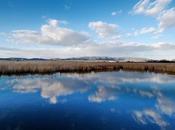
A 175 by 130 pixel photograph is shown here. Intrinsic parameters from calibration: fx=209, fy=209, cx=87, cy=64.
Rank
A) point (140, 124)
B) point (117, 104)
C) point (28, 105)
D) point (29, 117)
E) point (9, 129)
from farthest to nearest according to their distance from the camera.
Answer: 1. point (117, 104)
2. point (28, 105)
3. point (29, 117)
4. point (140, 124)
5. point (9, 129)

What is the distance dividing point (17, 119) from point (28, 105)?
2530 millimetres

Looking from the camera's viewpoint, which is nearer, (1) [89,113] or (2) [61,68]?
(1) [89,113]

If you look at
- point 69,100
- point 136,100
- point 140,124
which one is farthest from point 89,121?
point 136,100

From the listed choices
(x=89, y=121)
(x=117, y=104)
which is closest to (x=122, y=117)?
(x=89, y=121)

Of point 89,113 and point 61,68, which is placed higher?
point 61,68

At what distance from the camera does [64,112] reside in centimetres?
989

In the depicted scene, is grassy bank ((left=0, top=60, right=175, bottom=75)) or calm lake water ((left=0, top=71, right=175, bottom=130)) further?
grassy bank ((left=0, top=60, right=175, bottom=75))

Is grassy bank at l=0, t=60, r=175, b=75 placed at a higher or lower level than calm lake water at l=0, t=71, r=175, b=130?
higher

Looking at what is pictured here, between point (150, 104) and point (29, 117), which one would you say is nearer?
point (29, 117)

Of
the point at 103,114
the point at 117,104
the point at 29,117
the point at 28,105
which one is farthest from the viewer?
the point at 117,104

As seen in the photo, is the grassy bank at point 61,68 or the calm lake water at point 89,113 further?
the grassy bank at point 61,68

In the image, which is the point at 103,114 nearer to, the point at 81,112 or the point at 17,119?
the point at 81,112

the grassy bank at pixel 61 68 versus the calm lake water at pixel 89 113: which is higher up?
the grassy bank at pixel 61 68

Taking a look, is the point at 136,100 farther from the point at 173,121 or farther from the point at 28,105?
the point at 28,105
